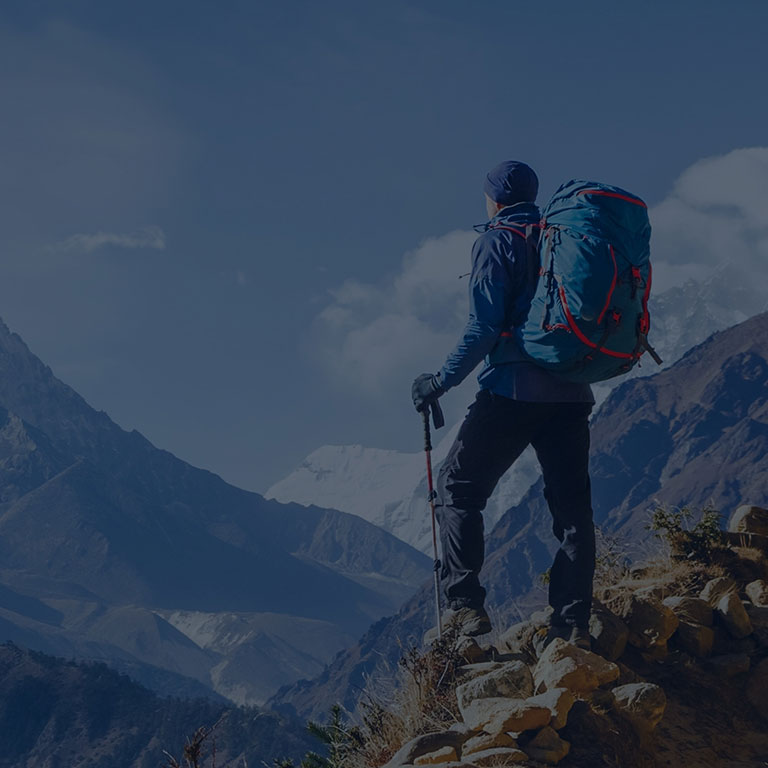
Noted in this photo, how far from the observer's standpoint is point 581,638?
265 inches

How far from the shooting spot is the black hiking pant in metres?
6.82

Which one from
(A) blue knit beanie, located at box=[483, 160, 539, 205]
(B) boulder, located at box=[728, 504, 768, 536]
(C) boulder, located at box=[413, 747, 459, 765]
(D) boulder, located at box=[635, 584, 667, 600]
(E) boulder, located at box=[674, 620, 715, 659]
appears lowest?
(C) boulder, located at box=[413, 747, 459, 765]

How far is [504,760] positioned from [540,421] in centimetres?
231

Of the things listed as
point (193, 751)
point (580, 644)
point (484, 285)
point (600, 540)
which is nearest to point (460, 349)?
point (484, 285)

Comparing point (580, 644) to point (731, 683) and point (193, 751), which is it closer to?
point (731, 683)

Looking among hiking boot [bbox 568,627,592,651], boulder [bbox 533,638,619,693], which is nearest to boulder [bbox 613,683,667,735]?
boulder [bbox 533,638,619,693]

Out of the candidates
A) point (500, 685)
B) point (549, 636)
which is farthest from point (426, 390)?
point (500, 685)

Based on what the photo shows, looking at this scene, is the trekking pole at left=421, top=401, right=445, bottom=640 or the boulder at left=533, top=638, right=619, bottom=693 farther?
the trekking pole at left=421, top=401, right=445, bottom=640

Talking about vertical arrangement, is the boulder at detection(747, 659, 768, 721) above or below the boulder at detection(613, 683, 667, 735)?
above

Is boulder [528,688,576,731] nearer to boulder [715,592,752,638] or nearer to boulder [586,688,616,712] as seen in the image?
boulder [586,688,616,712]

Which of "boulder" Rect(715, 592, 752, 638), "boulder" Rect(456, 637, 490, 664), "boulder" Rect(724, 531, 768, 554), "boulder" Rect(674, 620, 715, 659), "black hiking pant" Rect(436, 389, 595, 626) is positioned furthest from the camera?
"boulder" Rect(724, 531, 768, 554)

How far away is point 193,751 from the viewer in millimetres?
4734

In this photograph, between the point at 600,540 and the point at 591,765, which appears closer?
the point at 591,765

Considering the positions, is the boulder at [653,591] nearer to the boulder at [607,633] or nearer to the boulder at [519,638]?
the boulder at [607,633]
